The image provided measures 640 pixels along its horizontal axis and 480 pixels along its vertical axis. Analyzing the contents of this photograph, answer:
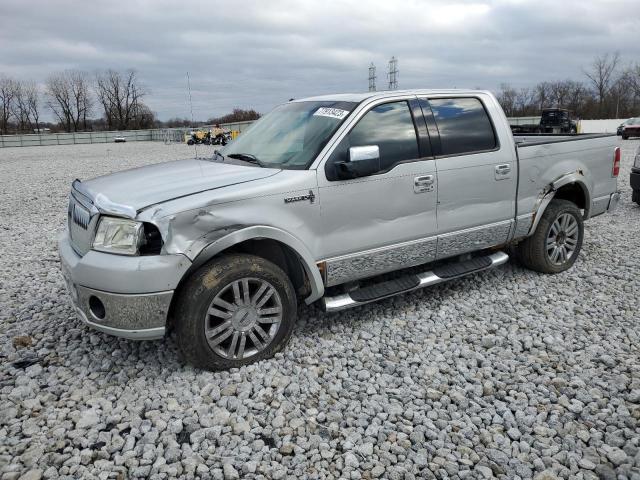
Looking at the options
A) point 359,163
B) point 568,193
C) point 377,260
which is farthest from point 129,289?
point 568,193

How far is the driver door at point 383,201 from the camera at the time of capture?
3.79m

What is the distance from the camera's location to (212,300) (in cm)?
335

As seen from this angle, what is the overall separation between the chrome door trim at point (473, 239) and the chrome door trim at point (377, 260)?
0.43 ft

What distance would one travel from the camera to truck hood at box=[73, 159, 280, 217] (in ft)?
10.8

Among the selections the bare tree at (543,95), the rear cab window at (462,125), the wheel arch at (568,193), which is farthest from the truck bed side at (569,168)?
the bare tree at (543,95)

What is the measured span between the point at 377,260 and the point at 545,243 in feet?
7.51

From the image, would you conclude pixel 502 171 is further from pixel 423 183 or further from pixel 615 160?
pixel 615 160

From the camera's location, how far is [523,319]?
4410 mm

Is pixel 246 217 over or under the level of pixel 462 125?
under

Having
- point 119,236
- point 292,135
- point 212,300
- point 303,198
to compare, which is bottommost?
point 212,300

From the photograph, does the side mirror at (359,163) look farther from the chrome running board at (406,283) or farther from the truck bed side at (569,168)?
the truck bed side at (569,168)

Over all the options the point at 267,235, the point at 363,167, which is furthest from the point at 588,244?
the point at 267,235

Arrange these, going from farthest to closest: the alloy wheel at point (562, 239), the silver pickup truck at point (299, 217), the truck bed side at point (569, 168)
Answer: the alloy wheel at point (562, 239), the truck bed side at point (569, 168), the silver pickup truck at point (299, 217)

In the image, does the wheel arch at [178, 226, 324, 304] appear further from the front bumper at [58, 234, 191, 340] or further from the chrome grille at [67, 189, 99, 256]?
the chrome grille at [67, 189, 99, 256]
